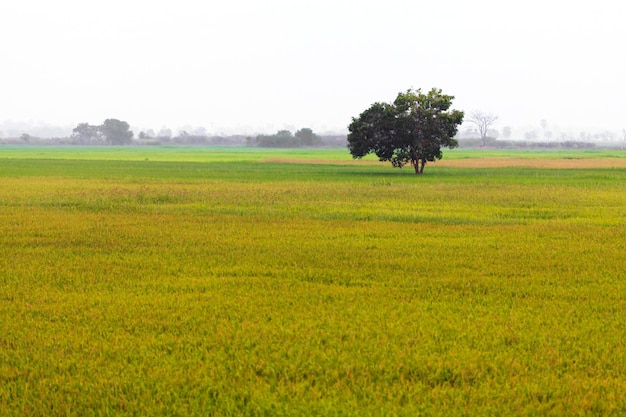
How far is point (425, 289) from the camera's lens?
37.1 ft

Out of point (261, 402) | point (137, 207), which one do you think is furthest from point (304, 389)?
point (137, 207)

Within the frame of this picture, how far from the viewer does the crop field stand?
677 centimetres

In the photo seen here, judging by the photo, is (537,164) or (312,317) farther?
(537,164)

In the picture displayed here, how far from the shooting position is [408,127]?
46.7m

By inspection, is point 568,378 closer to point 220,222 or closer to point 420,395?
point 420,395

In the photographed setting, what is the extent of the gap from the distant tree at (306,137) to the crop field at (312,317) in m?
157

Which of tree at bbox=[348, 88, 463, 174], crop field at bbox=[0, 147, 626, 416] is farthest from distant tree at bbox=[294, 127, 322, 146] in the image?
crop field at bbox=[0, 147, 626, 416]

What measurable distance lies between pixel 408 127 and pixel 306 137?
132801mm

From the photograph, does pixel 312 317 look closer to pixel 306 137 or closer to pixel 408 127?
pixel 408 127

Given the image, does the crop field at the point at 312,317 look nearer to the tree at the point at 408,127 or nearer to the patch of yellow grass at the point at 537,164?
the tree at the point at 408,127

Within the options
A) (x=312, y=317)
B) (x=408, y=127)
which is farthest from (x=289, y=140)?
(x=312, y=317)

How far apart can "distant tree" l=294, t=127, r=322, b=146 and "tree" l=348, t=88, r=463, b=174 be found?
12838cm

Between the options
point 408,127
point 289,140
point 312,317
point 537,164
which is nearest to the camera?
point 312,317

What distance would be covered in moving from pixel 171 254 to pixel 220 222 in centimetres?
591
